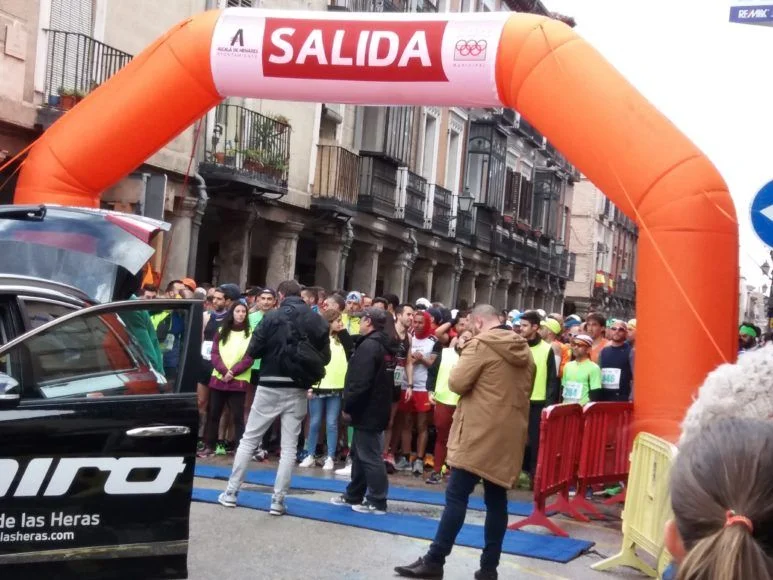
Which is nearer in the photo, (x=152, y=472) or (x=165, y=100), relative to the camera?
(x=152, y=472)

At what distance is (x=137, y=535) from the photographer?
5.38 metres

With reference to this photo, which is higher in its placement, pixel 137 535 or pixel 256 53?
pixel 256 53

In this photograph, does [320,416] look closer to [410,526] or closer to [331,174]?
[410,526]

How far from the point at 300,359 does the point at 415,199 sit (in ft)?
66.0

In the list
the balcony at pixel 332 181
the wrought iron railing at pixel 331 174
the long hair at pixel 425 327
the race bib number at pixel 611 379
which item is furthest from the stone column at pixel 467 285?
the race bib number at pixel 611 379

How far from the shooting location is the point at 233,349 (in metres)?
12.5

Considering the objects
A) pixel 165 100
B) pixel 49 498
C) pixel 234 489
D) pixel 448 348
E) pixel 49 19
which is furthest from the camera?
pixel 49 19

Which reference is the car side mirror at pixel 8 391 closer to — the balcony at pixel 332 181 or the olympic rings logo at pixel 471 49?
the olympic rings logo at pixel 471 49

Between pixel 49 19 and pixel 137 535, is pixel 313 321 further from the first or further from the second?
pixel 49 19

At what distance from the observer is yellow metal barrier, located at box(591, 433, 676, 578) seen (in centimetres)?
712

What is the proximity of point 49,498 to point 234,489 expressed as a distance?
13.2 ft

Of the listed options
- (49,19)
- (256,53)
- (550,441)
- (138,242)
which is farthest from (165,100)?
(49,19)

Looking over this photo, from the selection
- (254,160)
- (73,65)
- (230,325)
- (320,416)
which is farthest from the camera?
(254,160)

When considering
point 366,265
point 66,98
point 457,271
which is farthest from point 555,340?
point 457,271
